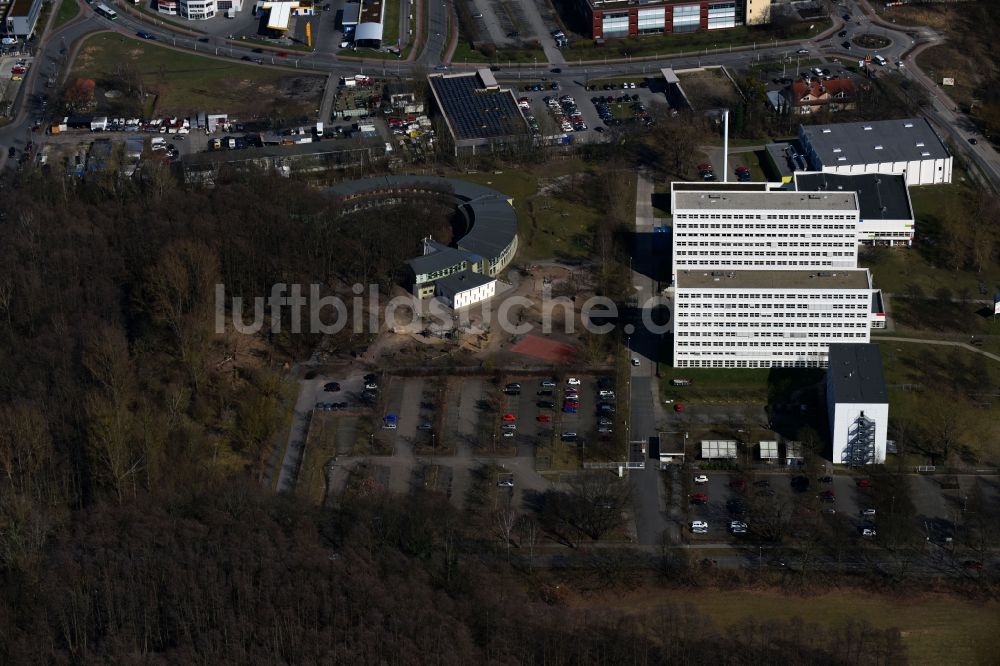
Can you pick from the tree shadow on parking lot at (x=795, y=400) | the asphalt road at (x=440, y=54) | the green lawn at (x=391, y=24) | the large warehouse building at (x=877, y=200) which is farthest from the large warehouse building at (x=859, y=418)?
the green lawn at (x=391, y=24)

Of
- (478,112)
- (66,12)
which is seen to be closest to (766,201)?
(478,112)

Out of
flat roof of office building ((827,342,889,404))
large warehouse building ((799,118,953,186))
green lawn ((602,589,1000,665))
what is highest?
large warehouse building ((799,118,953,186))

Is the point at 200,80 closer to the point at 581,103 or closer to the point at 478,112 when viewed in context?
the point at 478,112

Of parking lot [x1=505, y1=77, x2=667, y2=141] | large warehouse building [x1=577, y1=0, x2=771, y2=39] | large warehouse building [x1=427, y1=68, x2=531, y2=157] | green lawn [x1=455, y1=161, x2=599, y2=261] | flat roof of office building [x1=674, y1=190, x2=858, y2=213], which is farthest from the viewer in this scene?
large warehouse building [x1=577, y1=0, x2=771, y2=39]

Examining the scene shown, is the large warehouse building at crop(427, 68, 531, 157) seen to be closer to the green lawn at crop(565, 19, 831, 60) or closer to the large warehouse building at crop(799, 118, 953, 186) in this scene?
the green lawn at crop(565, 19, 831, 60)

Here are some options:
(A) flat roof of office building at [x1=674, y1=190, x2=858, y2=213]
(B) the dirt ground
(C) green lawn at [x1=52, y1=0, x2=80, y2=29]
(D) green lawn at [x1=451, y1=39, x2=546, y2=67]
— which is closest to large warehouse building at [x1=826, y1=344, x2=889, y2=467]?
(A) flat roof of office building at [x1=674, y1=190, x2=858, y2=213]

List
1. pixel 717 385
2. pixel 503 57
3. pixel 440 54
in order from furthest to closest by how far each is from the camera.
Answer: pixel 440 54 < pixel 503 57 < pixel 717 385
